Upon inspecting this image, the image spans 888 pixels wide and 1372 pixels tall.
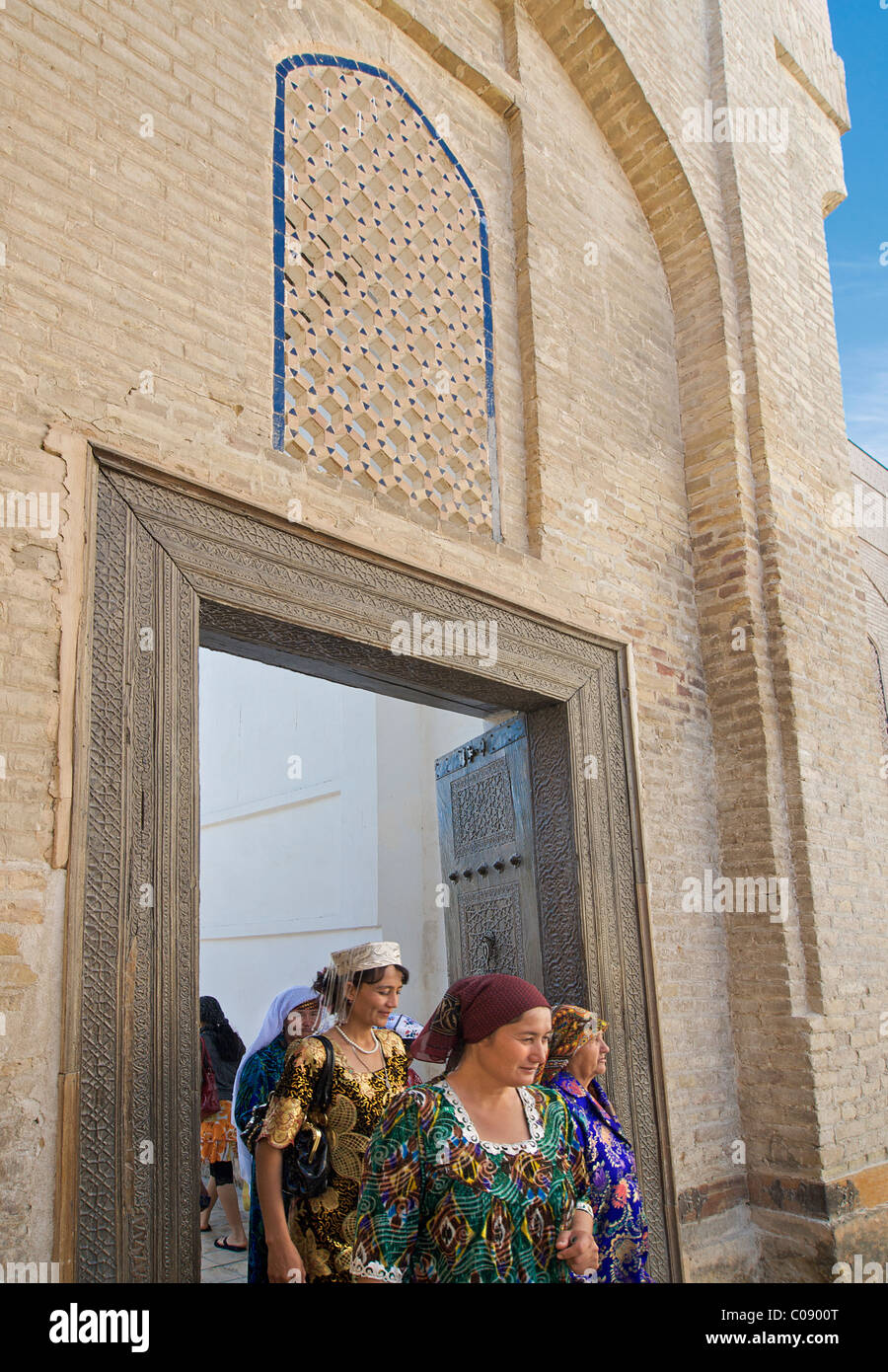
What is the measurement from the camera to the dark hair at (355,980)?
2832 millimetres

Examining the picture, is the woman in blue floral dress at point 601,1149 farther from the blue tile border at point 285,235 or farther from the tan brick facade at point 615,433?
the blue tile border at point 285,235

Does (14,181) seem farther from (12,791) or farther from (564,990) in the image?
(564,990)

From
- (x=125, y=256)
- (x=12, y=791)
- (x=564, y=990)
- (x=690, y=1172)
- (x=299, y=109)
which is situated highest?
(x=299, y=109)

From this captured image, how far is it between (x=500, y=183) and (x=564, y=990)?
147 inches

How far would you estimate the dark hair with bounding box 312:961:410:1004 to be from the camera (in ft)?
9.29

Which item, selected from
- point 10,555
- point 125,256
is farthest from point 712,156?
point 10,555

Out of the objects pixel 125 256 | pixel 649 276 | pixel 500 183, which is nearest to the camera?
pixel 125 256

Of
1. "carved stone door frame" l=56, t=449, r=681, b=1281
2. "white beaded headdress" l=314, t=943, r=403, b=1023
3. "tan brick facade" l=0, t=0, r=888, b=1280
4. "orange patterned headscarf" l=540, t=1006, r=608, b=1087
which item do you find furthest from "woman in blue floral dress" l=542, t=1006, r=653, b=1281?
"tan brick facade" l=0, t=0, r=888, b=1280

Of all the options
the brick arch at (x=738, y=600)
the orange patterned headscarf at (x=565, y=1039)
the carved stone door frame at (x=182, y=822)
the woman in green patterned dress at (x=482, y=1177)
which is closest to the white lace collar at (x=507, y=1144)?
the woman in green patterned dress at (x=482, y=1177)

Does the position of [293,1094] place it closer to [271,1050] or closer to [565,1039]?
[271,1050]

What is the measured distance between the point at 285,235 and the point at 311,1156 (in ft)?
10.2

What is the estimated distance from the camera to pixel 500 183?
4953mm

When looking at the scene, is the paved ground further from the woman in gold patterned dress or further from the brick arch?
the brick arch

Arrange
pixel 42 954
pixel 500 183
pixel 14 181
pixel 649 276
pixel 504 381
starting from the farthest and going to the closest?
pixel 649 276, pixel 500 183, pixel 504 381, pixel 14 181, pixel 42 954
